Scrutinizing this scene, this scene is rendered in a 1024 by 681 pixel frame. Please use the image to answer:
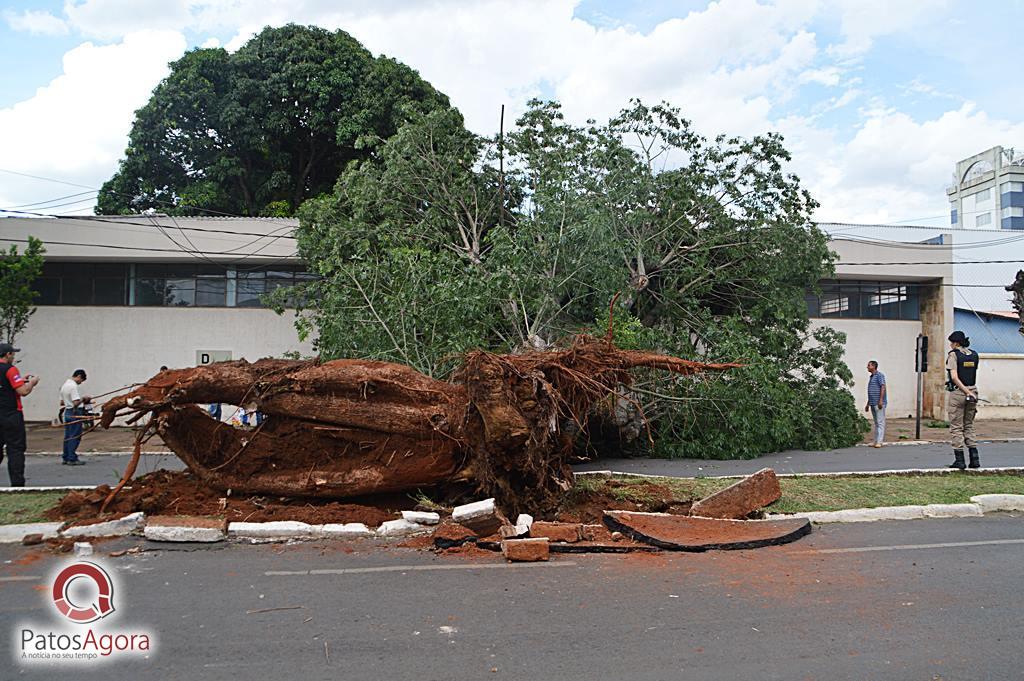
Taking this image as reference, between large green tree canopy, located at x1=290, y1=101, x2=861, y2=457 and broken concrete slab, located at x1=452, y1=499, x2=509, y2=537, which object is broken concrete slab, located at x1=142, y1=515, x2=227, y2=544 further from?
large green tree canopy, located at x1=290, y1=101, x2=861, y2=457

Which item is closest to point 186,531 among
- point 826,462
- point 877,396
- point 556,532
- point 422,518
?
point 422,518

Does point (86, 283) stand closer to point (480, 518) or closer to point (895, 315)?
point (480, 518)

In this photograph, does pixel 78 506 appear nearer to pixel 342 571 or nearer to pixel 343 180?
pixel 342 571

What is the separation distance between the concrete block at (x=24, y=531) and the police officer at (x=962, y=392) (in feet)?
36.2

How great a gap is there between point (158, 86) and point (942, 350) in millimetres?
27681

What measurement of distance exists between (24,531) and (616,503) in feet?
19.3

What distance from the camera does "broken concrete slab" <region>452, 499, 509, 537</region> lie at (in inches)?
257

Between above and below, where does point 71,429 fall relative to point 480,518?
above

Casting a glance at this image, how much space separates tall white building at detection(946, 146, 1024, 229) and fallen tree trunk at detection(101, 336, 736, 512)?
54.4 meters

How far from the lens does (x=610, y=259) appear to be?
1287cm

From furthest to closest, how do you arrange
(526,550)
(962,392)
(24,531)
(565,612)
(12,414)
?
(962,392) → (12,414) → (24,531) → (526,550) → (565,612)

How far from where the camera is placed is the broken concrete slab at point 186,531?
6520 millimetres

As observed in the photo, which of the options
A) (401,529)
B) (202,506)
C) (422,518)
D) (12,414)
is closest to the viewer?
(401,529)

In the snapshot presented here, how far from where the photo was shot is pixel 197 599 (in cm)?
494
